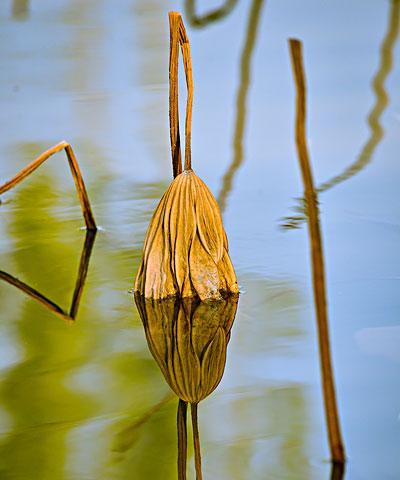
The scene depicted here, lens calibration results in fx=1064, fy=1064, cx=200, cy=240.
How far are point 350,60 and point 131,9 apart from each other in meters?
0.75

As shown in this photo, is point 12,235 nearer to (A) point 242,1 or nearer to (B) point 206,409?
(B) point 206,409

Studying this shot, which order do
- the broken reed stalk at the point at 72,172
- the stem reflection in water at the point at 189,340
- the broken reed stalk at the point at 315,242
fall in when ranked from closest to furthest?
the broken reed stalk at the point at 315,242, the stem reflection in water at the point at 189,340, the broken reed stalk at the point at 72,172

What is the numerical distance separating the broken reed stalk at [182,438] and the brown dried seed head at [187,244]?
19cm

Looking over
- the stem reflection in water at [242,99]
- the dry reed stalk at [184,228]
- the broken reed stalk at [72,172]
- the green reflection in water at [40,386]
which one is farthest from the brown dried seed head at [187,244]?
the stem reflection in water at [242,99]

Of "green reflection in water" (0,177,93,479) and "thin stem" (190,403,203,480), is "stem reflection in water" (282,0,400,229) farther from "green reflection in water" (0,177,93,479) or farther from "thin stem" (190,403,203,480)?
"thin stem" (190,403,203,480)

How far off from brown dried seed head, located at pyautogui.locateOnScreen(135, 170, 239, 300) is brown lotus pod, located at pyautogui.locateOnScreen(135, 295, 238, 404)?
0.06ft

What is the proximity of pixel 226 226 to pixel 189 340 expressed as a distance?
40cm

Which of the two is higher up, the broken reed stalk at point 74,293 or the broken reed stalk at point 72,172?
the broken reed stalk at point 72,172

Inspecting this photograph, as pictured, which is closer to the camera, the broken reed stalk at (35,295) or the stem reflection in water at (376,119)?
the broken reed stalk at (35,295)

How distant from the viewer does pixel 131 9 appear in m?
2.75

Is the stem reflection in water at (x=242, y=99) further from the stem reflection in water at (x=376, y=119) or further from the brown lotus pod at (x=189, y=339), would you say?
the brown lotus pod at (x=189, y=339)

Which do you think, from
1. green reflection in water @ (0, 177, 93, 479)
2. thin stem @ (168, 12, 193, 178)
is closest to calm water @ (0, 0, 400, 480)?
green reflection in water @ (0, 177, 93, 479)

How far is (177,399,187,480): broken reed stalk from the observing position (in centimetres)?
85

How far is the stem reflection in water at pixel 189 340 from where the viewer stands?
40.1 inches
